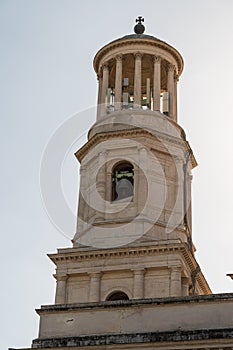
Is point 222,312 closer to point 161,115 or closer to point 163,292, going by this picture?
point 163,292

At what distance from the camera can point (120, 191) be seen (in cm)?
4022

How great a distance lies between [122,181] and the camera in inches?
1592

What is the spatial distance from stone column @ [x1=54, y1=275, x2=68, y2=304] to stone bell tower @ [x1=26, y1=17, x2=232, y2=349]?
0.05 meters

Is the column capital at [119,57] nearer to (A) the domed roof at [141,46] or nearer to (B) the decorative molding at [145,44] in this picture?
(A) the domed roof at [141,46]

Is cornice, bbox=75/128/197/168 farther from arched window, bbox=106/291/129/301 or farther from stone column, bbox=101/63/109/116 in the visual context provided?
arched window, bbox=106/291/129/301

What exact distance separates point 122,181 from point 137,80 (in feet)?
19.2

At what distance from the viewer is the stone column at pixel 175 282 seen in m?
36.1

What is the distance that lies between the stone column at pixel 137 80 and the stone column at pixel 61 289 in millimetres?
9959

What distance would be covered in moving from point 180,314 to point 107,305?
2886 mm

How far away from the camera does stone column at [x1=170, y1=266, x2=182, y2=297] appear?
36062 millimetres

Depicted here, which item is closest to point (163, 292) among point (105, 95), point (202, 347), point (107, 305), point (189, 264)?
point (189, 264)

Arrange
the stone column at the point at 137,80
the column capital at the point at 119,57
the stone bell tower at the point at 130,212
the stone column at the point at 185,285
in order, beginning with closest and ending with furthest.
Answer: the stone bell tower at the point at 130,212, the stone column at the point at 185,285, the stone column at the point at 137,80, the column capital at the point at 119,57

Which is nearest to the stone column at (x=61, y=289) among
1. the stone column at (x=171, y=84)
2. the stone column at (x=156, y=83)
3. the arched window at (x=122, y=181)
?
the arched window at (x=122, y=181)

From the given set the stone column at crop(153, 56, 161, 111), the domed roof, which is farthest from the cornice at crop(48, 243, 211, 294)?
the domed roof
